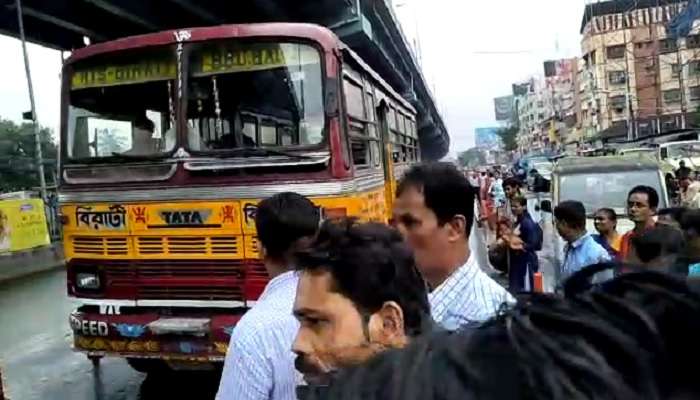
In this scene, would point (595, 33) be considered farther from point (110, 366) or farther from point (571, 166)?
point (110, 366)

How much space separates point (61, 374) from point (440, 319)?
655 centimetres

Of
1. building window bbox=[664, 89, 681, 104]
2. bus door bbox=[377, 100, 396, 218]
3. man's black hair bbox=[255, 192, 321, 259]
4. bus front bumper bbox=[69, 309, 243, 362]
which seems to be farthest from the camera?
building window bbox=[664, 89, 681, 104]

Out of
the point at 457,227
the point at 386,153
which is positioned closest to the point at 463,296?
the point at 457,227

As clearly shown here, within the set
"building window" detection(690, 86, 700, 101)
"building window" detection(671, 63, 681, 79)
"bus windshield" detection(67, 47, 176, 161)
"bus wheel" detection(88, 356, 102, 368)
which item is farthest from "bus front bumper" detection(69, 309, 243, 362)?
"building window" detection(690, 86, 700, 101)

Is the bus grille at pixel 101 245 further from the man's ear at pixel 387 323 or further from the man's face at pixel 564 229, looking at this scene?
the man's ear at pixel 387 323

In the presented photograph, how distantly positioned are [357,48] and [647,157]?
12.8 metres

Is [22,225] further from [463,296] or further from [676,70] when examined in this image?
[676,70]

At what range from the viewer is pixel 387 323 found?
1.57 meters

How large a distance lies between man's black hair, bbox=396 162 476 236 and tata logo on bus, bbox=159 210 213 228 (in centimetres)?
331

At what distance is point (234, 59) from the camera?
5.93 meters

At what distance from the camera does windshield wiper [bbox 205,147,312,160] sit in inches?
223

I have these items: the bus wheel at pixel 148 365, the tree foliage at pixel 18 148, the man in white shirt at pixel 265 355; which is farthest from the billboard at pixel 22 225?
the man in white shirt at pixel 265 355

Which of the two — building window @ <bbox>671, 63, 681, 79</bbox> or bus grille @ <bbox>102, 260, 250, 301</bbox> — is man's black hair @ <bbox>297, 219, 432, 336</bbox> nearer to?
bus grille @ <bbox>102, 260, 250, 301</bbox>

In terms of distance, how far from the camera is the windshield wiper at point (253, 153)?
5.67 metres
